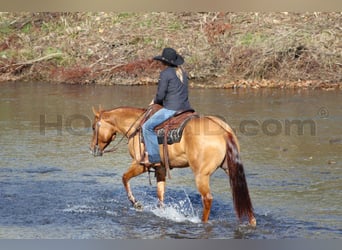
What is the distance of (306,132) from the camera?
1323cm

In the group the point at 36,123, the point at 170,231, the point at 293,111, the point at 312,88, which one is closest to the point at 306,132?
the point at 293,111

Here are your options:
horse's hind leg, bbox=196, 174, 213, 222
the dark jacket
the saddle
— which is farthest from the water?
the dark jacket

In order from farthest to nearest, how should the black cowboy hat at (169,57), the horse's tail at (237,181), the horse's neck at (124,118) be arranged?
the horse's neck at (124,118)
the black cowboy hat at (169,57)
the horse's tail at (237,181)

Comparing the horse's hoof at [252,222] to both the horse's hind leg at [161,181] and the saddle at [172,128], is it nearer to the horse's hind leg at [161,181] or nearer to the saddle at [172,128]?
the saddle at [172,128]

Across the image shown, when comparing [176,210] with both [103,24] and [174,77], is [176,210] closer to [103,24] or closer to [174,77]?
[174,77]

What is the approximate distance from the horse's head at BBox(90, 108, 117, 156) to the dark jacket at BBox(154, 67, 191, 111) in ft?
3.37


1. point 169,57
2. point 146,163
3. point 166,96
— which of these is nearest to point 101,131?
point 146,163

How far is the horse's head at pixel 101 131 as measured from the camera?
8548 millimetres

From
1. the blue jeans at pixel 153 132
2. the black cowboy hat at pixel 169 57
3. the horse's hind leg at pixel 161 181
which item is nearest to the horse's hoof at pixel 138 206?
the horse's hind leg at pixel 161 181

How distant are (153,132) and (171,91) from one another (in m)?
0.57

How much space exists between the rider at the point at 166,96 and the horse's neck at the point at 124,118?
44 centimetres

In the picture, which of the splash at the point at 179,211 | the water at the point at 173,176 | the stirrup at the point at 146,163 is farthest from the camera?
the stirrup at the point at 146,163

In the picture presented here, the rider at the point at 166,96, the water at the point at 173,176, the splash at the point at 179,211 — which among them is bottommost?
the splash at the point at 179,211

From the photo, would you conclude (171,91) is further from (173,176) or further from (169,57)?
(173,176)
